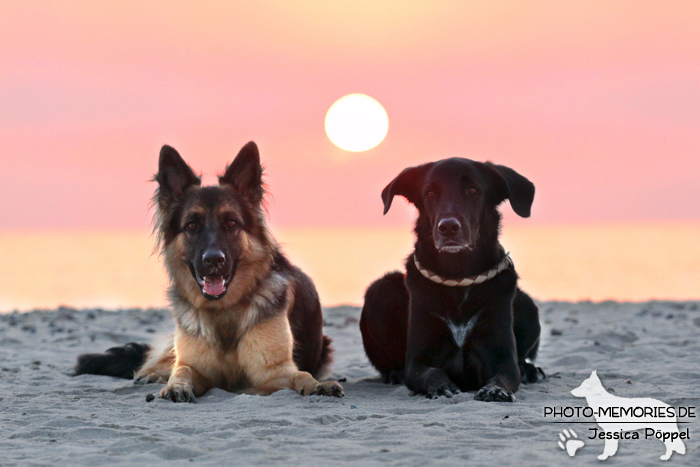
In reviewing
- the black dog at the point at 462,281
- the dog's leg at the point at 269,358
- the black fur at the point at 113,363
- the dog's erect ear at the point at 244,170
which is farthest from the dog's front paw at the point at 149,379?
the black dog at the point at 462,281

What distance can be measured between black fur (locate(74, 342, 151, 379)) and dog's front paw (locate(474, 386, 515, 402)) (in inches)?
139

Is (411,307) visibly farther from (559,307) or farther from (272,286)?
(559,307)

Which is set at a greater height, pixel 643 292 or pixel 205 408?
pixel 205 408

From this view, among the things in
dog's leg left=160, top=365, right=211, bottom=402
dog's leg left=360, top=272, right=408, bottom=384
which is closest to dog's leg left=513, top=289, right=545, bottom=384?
dog's leg left=360, top=272, right=408, bottom=384

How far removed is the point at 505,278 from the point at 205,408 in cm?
252

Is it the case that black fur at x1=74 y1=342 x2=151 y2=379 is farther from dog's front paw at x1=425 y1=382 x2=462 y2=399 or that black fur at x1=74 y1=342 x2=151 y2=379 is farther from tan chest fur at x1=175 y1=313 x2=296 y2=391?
dog's front paw at x1=425 y1=382 x2=462 y2=399

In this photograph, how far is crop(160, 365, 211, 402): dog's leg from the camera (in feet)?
17.1

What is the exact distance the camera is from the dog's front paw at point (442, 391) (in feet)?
16.9

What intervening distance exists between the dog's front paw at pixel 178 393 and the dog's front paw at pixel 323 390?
2.72 feet

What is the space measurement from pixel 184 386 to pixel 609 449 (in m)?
3.07

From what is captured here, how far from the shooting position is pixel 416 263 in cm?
586

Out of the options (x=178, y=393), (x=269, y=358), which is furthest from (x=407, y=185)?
(x=178, y=393)

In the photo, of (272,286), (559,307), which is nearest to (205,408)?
(272,286)

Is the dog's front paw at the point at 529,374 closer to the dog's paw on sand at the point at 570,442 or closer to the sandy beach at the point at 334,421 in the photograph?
the sandy beach at the point at 334,421
